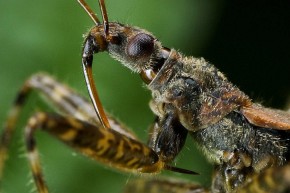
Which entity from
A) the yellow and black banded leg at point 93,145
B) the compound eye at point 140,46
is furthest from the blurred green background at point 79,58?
the compound eye at point 140,46

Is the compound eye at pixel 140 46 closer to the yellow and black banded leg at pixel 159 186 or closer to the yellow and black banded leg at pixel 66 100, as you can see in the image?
the yellow and black banded leg at pixel 66 100

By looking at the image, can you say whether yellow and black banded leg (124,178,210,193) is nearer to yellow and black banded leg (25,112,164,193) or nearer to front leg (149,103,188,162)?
front leg (149,103,188,162)

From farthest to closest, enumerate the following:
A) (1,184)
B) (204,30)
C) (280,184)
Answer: (204,30) < (1,184) < (280,184)

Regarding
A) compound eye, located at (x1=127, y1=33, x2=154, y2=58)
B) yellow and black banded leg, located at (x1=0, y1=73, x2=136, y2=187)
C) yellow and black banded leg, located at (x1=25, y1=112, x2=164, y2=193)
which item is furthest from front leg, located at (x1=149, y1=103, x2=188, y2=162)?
yellow and black banded leg, located at (x1=0, y1=73, x2=136, y2=187)

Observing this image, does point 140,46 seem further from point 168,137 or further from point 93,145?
point 93,145

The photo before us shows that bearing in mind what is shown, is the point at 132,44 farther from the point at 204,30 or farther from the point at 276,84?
the point at 276,84

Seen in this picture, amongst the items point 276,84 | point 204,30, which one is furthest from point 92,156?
point 276,84

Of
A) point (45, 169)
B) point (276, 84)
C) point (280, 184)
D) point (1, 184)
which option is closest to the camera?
point (280, 184)
